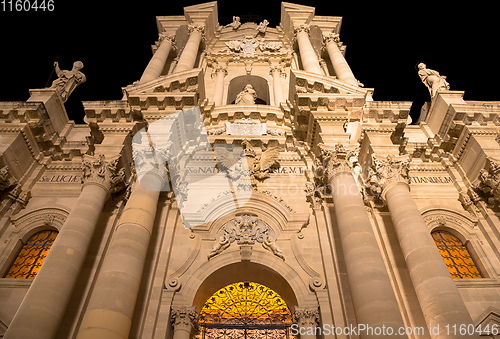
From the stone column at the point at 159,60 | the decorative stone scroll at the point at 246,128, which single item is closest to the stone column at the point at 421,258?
the decorative stone scroll at the point at 246,128

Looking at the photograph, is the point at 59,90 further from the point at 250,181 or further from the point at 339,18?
the point at 339,18

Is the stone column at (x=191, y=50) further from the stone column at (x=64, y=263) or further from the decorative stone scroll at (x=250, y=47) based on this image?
the stone column at (x=64, y=263)

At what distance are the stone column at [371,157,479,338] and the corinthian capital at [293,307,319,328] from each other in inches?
106

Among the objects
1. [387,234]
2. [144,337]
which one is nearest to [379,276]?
[387,234]

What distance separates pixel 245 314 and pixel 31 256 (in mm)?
7457

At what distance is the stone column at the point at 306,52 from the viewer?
19844mm

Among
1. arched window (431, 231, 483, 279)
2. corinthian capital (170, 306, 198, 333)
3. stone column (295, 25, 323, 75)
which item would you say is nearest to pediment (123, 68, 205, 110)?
stone column (295, 25, 323, 75)

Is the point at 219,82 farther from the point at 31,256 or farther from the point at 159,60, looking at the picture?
the point at 31,256

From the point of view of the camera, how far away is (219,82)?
21562mm

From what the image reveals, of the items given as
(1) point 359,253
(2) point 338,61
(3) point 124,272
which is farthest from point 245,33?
(3) point 124,272

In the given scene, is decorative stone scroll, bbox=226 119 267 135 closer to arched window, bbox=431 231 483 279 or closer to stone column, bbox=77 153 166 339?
stone column, bbox=77 153 166 339

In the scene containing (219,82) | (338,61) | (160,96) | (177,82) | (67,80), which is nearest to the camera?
(160,96)

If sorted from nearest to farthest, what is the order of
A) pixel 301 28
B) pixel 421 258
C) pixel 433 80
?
pixel 421 258, pixel 433 80, pixel 301 28

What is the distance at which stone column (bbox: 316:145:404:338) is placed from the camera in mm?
7963
